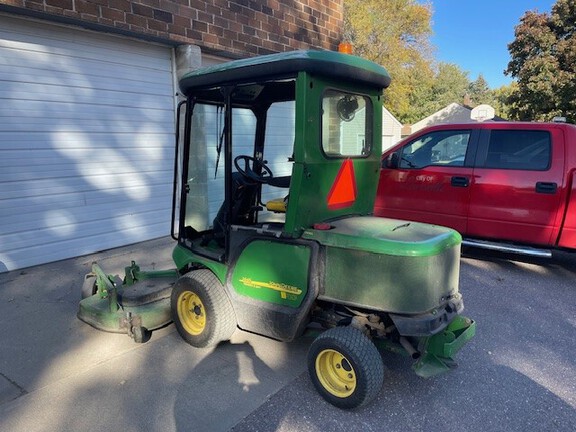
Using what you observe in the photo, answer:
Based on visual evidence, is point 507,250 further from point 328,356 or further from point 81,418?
point 81,418

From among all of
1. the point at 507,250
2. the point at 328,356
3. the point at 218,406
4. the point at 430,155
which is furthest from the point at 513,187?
the point at 218,406

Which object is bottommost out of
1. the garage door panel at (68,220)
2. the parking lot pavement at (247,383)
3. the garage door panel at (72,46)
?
the parking lot pavement at (247,383)

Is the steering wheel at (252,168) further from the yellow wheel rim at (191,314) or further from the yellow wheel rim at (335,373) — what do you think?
the yellow wheel rim at (335,373)

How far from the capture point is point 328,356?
2.78m

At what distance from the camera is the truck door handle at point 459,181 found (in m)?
5.58

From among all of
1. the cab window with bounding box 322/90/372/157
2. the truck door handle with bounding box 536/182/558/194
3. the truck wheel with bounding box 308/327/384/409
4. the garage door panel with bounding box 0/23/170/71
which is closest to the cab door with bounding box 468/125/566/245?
the truck door handle with bounding box 536/182/558/194

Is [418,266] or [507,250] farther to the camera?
[507,250]

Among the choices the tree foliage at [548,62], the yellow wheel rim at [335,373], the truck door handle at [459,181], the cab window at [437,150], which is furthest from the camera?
the tree foliage at [548,62]

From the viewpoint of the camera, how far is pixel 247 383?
3.01 m

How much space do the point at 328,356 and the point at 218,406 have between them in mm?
793

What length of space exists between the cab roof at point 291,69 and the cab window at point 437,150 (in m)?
3.01

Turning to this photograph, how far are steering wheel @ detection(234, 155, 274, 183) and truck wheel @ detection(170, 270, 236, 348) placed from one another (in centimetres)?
86

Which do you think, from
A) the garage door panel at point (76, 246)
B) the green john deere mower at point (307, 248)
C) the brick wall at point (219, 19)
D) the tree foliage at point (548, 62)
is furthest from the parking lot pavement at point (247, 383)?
the tree foliage at point (548, 62)

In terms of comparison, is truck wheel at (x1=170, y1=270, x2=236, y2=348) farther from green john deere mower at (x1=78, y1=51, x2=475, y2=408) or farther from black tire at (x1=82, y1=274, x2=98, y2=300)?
black tire at (x1=82, y1=274, x2=98, y2=300)
